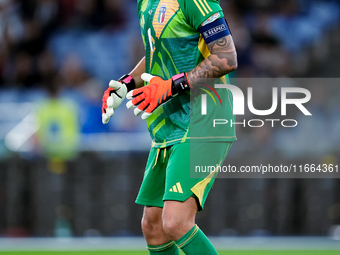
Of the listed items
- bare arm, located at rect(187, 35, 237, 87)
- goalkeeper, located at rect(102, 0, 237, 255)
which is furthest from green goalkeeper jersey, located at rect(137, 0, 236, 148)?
bare arm, located at rect(187, 35, 237, 87)

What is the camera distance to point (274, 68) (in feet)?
31.3

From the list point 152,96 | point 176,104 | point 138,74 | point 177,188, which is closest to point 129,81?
point 138,74

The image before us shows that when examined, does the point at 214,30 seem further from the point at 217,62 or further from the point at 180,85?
the point at 180,85

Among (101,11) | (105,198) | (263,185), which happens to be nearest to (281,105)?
(263,185)

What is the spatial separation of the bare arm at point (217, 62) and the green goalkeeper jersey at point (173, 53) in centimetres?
16

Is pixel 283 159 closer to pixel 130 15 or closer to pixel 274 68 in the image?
pixel 274 68

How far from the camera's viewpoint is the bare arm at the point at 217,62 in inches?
127

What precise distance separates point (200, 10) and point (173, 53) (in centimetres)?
36

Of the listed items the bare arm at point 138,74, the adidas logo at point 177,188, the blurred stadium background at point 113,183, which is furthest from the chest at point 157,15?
the blurred stadium background at point 113,183

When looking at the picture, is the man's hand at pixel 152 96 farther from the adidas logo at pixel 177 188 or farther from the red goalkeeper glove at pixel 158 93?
the adidas logo at pixel 177 188

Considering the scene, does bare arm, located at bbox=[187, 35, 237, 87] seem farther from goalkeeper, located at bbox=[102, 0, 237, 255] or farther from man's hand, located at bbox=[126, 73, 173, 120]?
man's hand, located at bbox=[126, 73, 173, 120]

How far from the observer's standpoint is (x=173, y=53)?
135 inches

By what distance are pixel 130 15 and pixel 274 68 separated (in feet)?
10.0

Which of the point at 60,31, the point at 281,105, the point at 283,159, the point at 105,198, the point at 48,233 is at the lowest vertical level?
the point at 48,233
